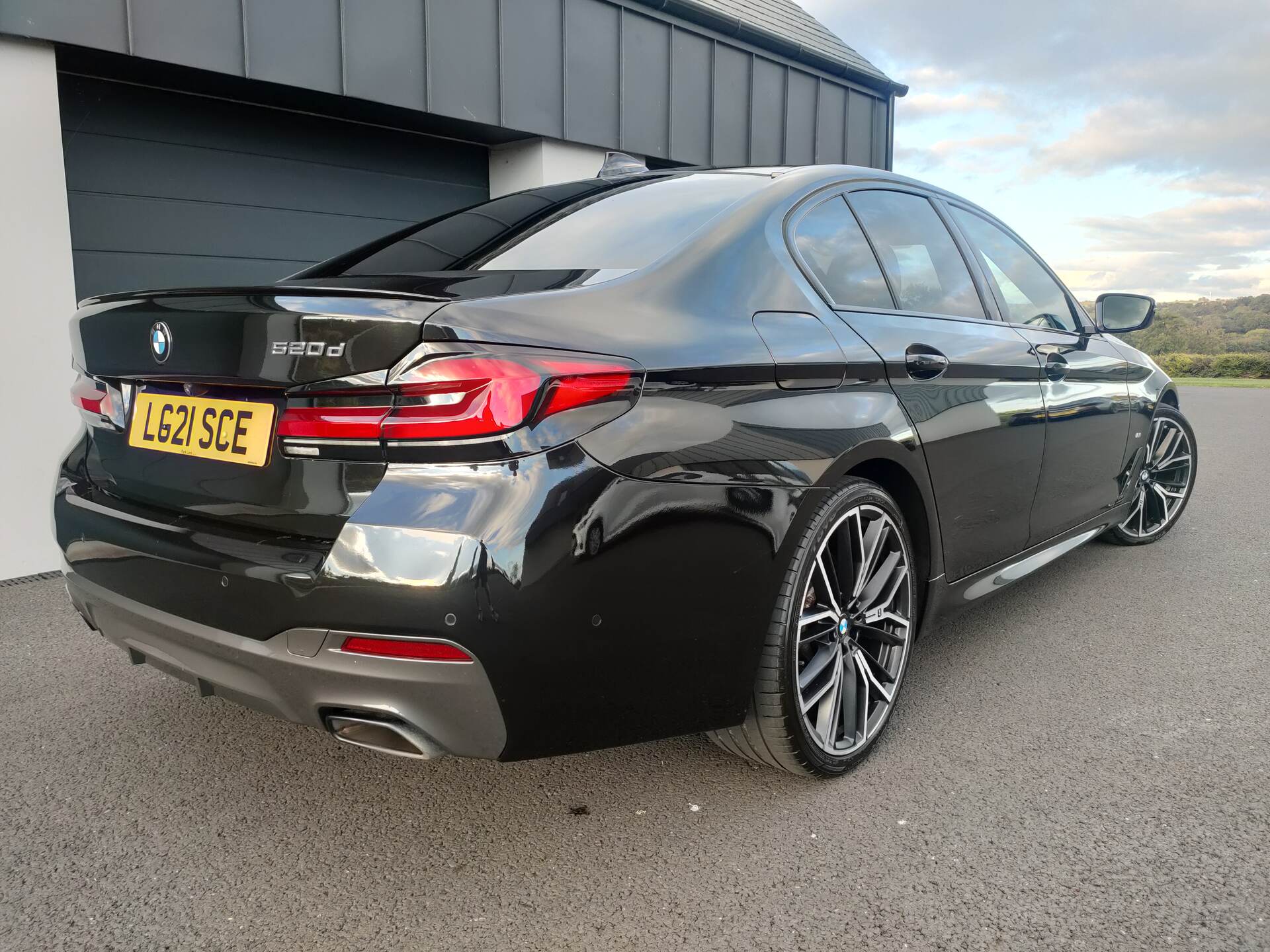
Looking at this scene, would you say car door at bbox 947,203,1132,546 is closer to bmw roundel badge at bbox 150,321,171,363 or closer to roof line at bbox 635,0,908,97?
bmw roundel badge at bbox 150,321,171,363

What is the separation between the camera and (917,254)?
9.50 feet

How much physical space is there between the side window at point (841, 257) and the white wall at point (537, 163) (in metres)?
4.15

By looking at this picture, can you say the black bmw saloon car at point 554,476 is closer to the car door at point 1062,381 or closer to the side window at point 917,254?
the side window at point 917,254

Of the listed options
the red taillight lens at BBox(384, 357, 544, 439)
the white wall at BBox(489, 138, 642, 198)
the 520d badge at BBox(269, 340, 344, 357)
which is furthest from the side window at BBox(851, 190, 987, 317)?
the white wall at BBox(489, 138, 642, 198)

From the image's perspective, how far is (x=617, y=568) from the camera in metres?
1.71

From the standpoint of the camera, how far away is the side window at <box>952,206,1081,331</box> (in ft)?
10.7

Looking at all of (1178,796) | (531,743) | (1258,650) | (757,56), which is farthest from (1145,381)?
(757,56)

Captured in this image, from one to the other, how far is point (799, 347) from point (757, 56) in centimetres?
712

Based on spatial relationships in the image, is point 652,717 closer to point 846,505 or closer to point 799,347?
point 846,505

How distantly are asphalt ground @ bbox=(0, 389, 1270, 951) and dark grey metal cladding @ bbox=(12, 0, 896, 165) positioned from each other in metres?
3.18

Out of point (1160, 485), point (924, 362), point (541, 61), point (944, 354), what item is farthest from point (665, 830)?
point (541, 61)

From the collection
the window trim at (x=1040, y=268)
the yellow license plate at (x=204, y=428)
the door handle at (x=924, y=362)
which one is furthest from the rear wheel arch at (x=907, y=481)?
the yellow license plate at (x=204, y=428)

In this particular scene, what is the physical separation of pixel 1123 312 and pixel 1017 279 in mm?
957

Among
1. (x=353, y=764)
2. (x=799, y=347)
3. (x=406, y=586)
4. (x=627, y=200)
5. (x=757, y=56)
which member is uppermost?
(x=757, y=56)
